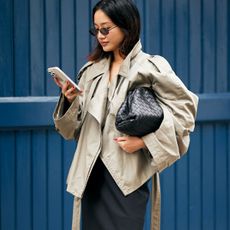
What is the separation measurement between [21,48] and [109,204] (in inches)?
60.7

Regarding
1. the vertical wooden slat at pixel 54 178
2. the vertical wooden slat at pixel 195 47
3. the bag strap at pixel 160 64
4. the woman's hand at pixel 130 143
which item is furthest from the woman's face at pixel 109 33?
the vertical wooden slat at pixel 195 47

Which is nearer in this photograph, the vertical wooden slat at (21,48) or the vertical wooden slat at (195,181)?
the vertical wooden slat at (21,48)

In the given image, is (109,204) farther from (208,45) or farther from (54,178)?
(208,45)

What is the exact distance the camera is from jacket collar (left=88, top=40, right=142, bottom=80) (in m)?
3.00

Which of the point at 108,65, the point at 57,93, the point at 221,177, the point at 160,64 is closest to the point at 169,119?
the point at 160,64

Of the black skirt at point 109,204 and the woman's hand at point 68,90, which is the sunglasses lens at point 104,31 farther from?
the black skirt at point 109,204

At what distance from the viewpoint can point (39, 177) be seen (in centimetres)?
426

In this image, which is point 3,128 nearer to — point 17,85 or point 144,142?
point 17,85

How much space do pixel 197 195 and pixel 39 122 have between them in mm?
1250

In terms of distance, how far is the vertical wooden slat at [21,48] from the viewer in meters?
4.16

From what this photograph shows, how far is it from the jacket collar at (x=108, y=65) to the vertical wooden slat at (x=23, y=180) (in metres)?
1.21

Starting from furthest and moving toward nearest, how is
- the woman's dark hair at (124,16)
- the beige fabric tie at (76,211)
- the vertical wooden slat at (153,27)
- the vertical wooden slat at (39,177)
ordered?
the vertical wooden slat at (153,27), the vertical wooden slat at (39,177), the beige fabric tie at (76,211), the woman's dark hair at (124,16)

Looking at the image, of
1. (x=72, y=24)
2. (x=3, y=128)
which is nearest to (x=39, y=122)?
(x=3, y=128)

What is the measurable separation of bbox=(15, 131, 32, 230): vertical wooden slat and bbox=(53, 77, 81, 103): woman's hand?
4.31 feet
